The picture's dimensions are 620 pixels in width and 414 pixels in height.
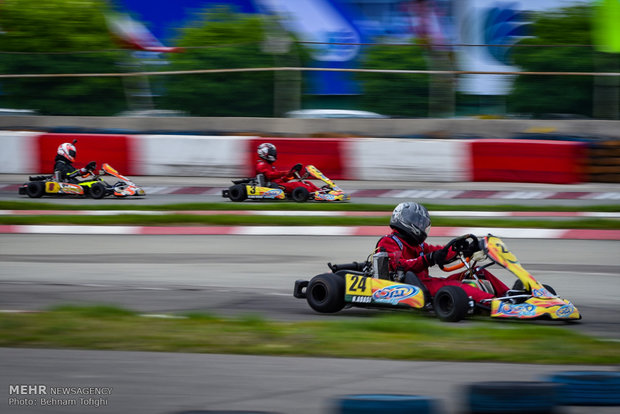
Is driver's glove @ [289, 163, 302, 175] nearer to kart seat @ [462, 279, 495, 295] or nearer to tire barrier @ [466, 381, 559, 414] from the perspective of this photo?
kart seat @ [462, 279, 495, 295]

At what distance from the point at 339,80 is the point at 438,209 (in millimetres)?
5072

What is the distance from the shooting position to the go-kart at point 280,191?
15.0 metres

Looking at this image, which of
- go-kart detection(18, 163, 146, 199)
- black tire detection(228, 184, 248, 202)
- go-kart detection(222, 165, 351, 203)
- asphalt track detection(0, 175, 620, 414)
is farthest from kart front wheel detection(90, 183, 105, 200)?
asphalt track detection(0, 175, 620, 414)

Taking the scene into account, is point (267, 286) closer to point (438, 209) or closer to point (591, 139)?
point (438, 209)

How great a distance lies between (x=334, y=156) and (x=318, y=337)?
11.7m

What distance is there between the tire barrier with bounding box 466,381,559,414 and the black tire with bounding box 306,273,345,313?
2942 millimetres

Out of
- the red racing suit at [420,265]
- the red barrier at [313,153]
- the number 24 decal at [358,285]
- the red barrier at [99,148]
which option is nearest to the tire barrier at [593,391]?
the red racing suit at [420,265]

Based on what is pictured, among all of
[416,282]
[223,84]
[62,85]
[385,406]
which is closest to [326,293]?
[416,282]

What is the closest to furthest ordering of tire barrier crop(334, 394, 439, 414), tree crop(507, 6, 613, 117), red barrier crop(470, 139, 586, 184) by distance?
tire barrier crop(334, 394, 439, 414)
red barrier crop(470, 139, 586, 184)
tree crop(507, 6, 613, 117)

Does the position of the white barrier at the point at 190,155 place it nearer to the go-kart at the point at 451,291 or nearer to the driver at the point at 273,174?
the driver at the point at 273,174

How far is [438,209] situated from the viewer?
1374 centimetres

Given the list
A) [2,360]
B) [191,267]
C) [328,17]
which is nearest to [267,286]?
[191,267]

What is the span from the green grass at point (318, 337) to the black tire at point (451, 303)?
6 cm

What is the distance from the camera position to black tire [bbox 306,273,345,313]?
22.4 ft
